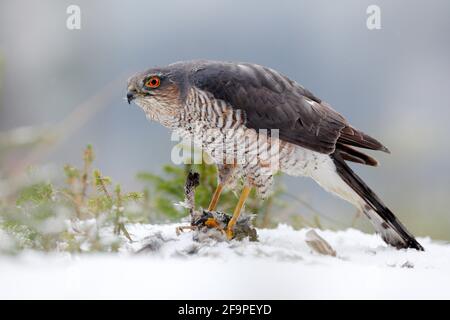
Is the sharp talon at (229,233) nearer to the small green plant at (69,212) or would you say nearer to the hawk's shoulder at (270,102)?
the small green plant at (69,212)

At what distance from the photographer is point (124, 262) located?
2732 mm

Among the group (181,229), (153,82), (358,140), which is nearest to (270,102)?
(358,140)

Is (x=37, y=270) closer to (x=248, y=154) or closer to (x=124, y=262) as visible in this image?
(x=124, y=262)

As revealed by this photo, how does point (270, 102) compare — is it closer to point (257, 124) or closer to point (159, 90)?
point (257, 124)

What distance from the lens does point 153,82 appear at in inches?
145

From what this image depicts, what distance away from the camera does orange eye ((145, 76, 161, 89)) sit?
3.67 metres

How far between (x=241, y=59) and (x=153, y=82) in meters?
25.2

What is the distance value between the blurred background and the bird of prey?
0.30 metres

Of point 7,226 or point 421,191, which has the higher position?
point 7,226

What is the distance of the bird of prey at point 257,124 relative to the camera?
3.58 m

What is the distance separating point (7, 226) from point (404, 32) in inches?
960

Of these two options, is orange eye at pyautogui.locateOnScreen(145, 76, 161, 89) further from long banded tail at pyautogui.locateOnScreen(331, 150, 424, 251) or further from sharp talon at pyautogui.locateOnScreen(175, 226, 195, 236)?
long banded tail at pyautogui.locateOnScreen(331, 150, 424, 251)

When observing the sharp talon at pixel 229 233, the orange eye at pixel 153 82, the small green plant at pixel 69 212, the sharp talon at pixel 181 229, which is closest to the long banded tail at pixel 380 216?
the sharp talon at pixel 229 233
